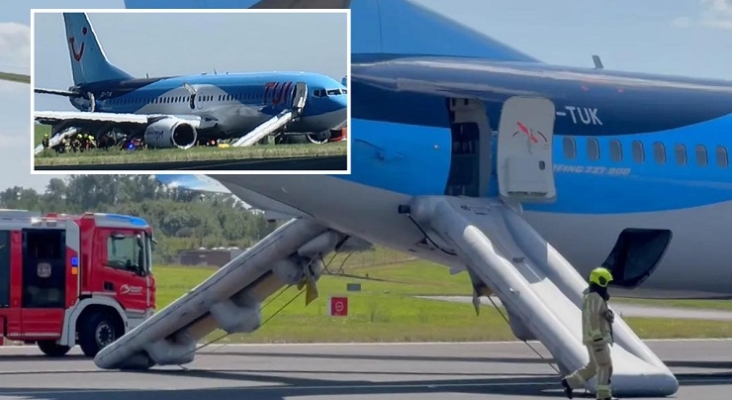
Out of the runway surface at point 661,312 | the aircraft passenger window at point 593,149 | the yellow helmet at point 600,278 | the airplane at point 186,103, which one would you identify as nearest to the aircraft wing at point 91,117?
the airplane at point 186,103

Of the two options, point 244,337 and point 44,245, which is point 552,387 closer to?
point 44,245

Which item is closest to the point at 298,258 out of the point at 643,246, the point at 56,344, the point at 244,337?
the point at 643,246

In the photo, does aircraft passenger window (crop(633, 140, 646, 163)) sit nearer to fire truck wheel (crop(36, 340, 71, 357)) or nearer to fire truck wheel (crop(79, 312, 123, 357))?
fire truck wheel (crop(79, 312, 123, 357))

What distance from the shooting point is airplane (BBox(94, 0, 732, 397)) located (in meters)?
19.6

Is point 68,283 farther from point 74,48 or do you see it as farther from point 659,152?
point 74,48

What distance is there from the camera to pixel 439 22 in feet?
66.5

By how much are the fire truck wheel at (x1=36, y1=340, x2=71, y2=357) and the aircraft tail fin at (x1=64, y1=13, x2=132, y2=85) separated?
14216 millimetres

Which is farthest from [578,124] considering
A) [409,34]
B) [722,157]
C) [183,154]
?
[183,154]

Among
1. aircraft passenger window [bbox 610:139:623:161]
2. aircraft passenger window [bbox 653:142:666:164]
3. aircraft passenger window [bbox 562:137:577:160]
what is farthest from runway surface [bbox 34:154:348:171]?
aircraft passenger window [bbox 653:142:666:164]

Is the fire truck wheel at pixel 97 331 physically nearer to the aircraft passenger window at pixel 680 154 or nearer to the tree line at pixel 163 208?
the aircraft passenger window at pixel 680 154

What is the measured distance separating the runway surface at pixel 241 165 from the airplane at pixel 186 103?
342 millimetres

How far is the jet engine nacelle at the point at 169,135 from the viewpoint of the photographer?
1820cm

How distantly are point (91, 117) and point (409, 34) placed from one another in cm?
438

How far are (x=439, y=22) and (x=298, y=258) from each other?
17.3ft
